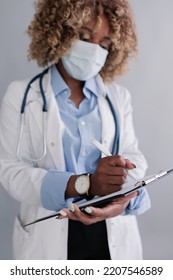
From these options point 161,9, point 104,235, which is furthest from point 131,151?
point 161,9

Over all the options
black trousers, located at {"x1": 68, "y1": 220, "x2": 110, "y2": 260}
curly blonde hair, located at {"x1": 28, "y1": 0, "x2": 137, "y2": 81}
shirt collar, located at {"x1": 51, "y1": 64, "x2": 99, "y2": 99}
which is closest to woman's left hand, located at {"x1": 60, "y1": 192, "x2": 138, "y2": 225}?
black trousers, located at {"x1": 68, "y1": 220, "x2": 110, "y2": 260}

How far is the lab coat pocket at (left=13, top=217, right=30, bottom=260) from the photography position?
103 centimetres

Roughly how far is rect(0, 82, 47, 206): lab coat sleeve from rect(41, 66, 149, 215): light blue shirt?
0.14ft

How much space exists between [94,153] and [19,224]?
11.5 inches

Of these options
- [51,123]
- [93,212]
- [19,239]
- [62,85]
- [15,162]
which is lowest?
[19,239]

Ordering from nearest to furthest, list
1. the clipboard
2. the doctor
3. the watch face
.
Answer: the clipboard
the watch face
the doctor

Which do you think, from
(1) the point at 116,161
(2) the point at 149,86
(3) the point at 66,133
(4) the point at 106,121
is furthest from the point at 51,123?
(2) the point at 149,86

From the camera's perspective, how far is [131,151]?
3.64ft

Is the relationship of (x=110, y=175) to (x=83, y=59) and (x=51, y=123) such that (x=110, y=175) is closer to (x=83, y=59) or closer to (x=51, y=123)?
(x=51, y=123)

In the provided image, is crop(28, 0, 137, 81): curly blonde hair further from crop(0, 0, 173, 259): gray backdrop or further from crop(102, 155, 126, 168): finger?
crop(102, 155, 126, 168): finger

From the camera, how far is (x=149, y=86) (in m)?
1.37

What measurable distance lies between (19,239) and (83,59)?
53cm

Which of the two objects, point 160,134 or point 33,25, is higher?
point 33,25
